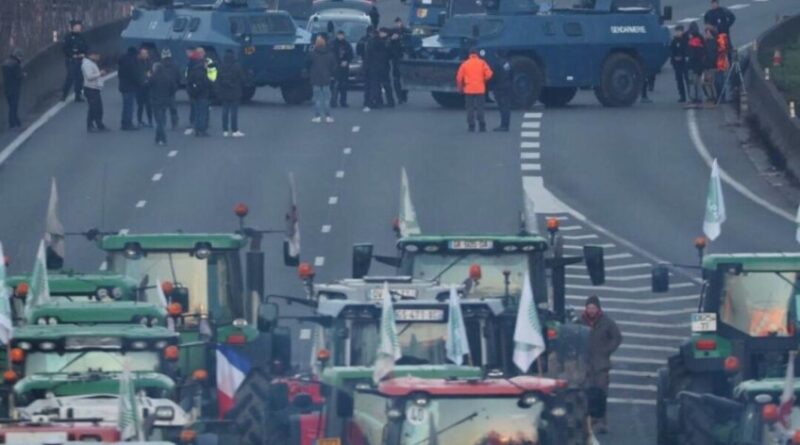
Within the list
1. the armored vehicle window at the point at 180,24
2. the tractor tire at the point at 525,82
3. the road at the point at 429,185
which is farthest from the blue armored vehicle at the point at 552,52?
the armored vehicle window at the point at 180,24

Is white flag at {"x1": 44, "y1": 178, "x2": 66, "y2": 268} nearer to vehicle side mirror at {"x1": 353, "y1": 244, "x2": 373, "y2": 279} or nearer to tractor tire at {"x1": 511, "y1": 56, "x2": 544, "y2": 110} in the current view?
vehicle side mirror at {"x1": 353, "y1": 244, "x2": 373, "y2": 279}

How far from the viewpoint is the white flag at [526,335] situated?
642 inches

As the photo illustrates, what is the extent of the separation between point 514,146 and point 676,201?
484 cm

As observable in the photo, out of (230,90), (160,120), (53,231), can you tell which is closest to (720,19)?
(230,90)

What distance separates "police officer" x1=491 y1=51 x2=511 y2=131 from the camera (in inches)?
1580

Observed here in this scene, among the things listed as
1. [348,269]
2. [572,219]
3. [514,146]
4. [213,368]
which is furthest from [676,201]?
[213,368]

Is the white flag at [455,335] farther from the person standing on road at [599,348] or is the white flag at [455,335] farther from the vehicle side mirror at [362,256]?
the person standing on road at [599,348]

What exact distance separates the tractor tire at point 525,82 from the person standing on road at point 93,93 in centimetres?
778

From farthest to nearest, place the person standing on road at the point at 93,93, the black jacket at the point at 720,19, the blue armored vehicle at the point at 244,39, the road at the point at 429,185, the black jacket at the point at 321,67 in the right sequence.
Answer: the black jacket at the point at 720,19
the blue armored vehicle at the point at 244,39
the black jacket at the point at 321,67
the person standing on road at the point at 93,93
the road at the point at 429,185

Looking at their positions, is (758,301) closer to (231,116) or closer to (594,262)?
(594,262)

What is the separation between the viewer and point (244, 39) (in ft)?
144

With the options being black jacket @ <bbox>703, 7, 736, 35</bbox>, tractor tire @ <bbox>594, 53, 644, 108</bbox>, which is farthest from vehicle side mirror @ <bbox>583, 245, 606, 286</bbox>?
black jacket @ <bbox>703, 7, 736, 35</bbox>

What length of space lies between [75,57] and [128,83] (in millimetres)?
3813

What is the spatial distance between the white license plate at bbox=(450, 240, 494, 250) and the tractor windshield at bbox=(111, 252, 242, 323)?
→ 227 centimetres
